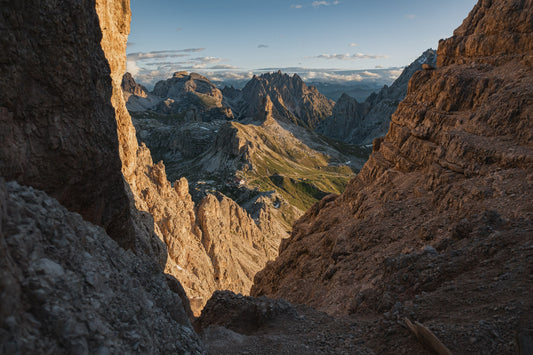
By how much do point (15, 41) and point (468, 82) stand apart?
42497mm

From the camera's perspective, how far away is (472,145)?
2922 centimetres

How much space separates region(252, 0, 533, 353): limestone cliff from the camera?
14.8 meters

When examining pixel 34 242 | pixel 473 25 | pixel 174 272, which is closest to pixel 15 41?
pixel 34 242

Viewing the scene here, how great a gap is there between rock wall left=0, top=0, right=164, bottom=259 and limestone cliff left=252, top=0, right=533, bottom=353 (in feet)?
51.2

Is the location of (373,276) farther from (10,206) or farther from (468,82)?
(468,82)

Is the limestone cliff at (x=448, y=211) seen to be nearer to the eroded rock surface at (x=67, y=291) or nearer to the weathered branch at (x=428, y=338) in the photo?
the weathered branch at (x=428, y=338)

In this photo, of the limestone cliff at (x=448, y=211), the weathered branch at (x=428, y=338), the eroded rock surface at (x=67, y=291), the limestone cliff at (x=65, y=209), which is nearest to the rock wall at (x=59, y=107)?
the limestone cliff at (x=65, y=209)

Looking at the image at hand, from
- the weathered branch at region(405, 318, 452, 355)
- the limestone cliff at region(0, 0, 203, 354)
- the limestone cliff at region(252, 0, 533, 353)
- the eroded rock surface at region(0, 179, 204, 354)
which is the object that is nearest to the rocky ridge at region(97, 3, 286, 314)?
the limestone cliff at region(0, 0, 203, 354)

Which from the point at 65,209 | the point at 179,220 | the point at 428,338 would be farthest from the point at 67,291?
the point at 179,220

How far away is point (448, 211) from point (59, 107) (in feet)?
91.5

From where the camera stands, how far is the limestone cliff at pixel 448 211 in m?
14.8

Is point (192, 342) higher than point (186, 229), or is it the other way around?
point (192, 342)

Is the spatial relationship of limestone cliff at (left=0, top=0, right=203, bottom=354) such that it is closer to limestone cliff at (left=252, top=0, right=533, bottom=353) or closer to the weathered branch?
the weathered branch

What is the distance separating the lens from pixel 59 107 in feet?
40.4
